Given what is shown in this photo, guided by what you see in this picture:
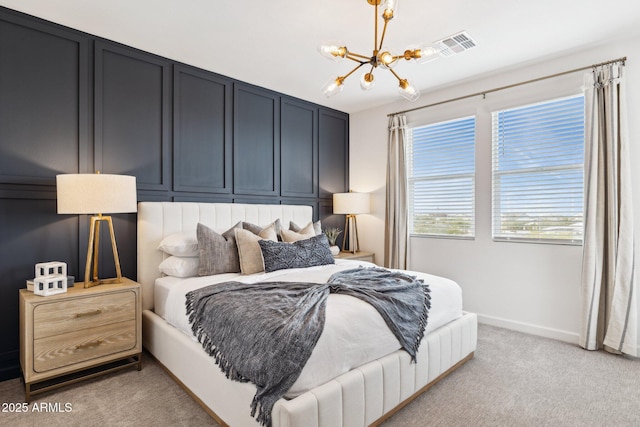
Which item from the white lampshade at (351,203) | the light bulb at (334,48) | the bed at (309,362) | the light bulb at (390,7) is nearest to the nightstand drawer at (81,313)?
the bed at (309,362)

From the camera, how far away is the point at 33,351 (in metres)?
2.24

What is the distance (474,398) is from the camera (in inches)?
89.4

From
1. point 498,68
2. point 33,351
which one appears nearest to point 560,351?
point 498,68

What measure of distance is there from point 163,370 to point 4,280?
131 cm

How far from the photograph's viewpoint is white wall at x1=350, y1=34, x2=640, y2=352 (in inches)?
127

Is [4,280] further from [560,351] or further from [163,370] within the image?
[560,351]

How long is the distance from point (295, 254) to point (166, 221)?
121 centimetres

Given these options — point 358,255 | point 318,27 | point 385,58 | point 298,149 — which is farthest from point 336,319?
point 298,149

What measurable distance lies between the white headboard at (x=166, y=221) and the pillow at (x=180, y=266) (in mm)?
175

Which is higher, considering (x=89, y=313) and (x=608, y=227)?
(x=608, y=227)

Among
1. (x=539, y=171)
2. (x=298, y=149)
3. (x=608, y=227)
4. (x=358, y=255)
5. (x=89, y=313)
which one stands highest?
(x=298, y=149)

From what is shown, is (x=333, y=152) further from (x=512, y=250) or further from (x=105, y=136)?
(x=105, y=136)

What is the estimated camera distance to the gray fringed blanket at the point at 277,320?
156 centimetres

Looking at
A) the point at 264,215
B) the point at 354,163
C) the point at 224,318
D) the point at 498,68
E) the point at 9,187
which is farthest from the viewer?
the point at 354,163
